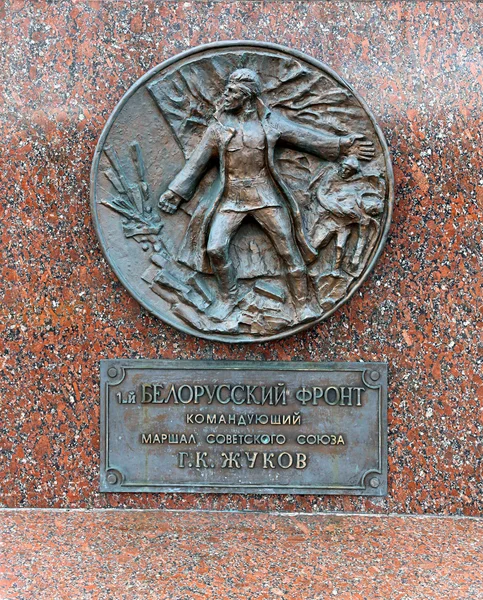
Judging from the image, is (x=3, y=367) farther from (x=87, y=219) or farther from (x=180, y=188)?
(x=180, y=188)

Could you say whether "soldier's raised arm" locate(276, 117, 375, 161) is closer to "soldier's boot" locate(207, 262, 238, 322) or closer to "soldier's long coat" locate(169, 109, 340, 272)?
"soldier's long coat" locate(169, 109, 340, 272)

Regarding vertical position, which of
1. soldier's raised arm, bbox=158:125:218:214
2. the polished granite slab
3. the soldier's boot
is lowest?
the polished granite slab

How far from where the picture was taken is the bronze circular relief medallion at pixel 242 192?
3822 mm

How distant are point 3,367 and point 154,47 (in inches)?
86.2

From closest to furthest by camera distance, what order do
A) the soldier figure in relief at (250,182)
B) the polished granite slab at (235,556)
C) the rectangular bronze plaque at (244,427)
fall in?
the polished granite slab at (235,556), the soldier figure in relief at (250,182), the rectangular bronze plaque at (244,427)

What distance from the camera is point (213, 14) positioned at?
399 cm

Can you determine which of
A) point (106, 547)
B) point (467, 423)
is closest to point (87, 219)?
point (106, 547)

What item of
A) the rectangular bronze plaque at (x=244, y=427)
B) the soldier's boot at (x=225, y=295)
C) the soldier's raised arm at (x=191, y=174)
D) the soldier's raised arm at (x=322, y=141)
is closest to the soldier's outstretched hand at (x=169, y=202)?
the soldier's raised arm at (x=191, y=174)

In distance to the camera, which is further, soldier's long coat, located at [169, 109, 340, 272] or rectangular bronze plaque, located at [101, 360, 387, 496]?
rectangular bronze plaque, located at [101, 360, 387, 496]

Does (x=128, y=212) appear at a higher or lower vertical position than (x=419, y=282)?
higher

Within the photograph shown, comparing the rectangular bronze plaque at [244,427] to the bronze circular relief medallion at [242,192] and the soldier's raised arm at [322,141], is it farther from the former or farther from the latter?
the soldier's raised arm at [322,141]

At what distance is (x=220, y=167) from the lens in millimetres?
3848

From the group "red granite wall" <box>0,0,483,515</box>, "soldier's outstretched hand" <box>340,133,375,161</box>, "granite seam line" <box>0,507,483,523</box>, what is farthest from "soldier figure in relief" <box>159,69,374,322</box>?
"granite seam line" <box>0,507,483,523</box>

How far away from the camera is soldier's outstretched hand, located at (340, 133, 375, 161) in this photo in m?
3.83
